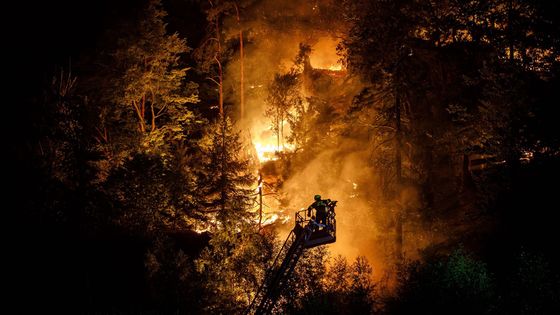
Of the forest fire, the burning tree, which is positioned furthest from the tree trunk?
the burning tree

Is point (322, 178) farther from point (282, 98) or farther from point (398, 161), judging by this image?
point (398, 161)

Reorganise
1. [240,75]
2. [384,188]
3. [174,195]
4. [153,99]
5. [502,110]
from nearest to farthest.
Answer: [502,110] < [174,195] < [384,188] < [153,99] < [240,75]

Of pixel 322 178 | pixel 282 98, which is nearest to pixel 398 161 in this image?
pixel 322 178

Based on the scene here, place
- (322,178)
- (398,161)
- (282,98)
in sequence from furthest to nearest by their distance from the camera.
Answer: (282,98) → (322,178) → (398,161)

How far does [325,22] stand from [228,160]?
14240 mm

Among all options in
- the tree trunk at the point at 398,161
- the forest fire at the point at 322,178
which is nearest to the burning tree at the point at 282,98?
the forest fire at the point at 322,178

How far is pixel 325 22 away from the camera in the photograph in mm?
30188

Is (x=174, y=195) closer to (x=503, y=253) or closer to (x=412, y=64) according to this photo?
(x=412, y=64)

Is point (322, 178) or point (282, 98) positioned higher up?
point (282, 98)

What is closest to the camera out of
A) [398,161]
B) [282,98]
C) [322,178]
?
[398,161]

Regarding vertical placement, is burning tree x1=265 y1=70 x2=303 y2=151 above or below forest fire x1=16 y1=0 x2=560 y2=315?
above

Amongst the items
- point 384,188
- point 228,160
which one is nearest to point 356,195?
point 384,188

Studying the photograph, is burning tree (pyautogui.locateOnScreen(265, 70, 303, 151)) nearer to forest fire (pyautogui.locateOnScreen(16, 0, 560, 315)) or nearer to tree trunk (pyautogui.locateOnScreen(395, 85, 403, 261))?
forest fire (pyautogui.locateOnScreen(16, 0, 560, 315))

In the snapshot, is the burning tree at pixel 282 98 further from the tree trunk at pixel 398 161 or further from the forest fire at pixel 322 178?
the tree trunk at pixel 398 161
